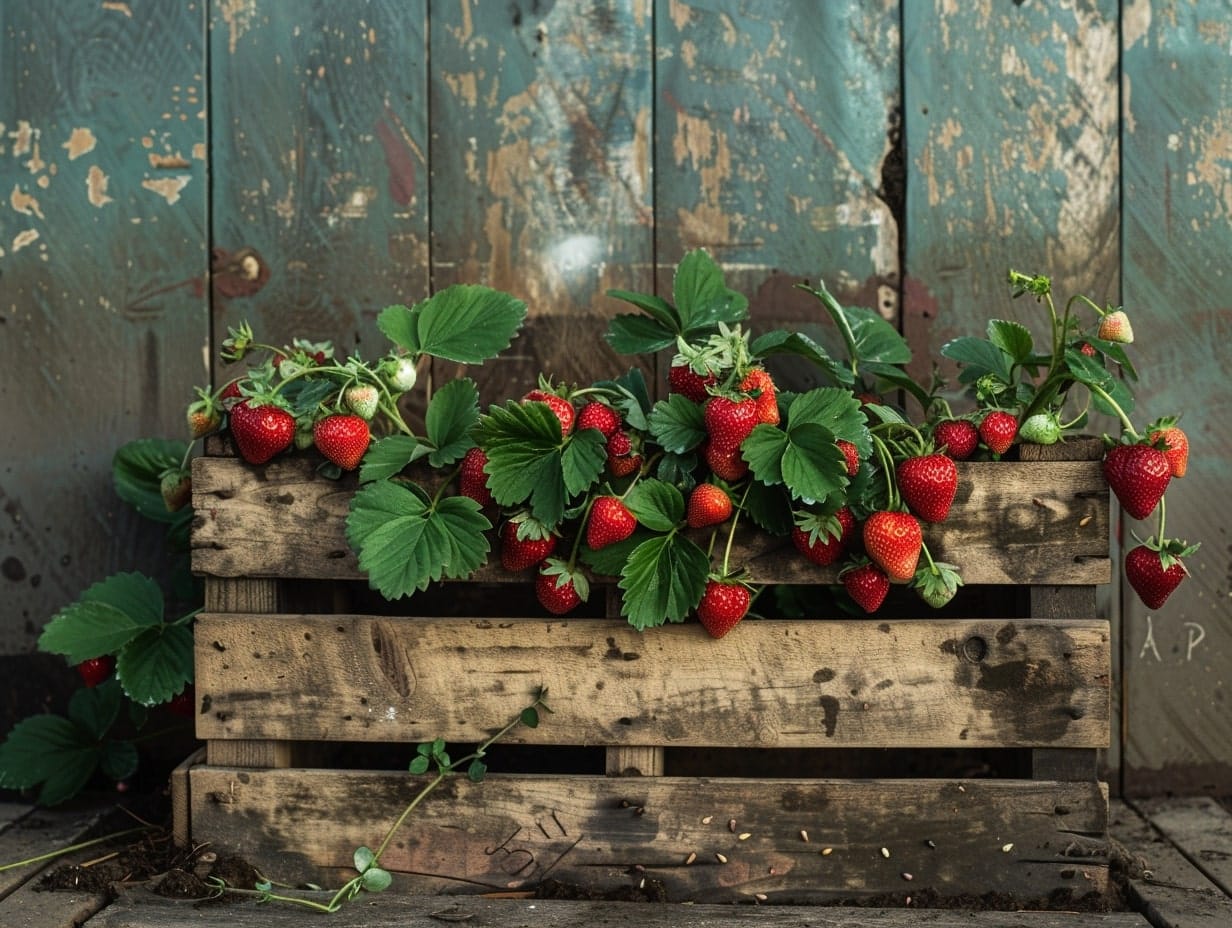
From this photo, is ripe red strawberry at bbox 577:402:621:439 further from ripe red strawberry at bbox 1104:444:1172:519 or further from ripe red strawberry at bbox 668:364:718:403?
ripe red strawberry at bbox 1104:444:1172:519

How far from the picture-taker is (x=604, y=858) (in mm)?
1390

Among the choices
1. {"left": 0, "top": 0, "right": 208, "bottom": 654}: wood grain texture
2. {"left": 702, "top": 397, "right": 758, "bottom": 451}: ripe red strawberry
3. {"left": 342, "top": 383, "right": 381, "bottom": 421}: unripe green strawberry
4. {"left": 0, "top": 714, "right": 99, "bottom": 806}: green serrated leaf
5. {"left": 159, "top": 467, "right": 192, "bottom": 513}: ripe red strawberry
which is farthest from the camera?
{"left": 0, "top": 0, "right": 208, "bottom": 654}: wood grain texture

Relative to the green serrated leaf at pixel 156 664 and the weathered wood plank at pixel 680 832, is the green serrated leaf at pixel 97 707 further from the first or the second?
the weathered wood plank at pixel 680 832

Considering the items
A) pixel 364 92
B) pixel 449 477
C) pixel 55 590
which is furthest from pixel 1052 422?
pixel 55 590

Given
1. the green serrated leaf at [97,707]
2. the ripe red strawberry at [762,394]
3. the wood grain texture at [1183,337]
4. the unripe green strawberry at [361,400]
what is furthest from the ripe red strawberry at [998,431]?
the green serrated leaf at [97,707]

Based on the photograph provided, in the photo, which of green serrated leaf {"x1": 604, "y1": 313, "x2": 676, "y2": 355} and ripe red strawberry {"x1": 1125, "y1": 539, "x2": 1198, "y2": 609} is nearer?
ripe red strawberry {"x1": 1125, "y1": 539, "x2": 1198, "y2": 609}

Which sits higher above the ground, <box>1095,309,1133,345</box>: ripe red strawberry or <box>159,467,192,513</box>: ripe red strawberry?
<box>1095,309,1133,345</box>: ripe red strawberry

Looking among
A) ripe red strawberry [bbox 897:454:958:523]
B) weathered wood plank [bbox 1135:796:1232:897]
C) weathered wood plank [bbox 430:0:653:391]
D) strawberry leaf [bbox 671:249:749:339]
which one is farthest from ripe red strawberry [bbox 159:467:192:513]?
weathered wood plank [bbox 1135:796:1232:897]

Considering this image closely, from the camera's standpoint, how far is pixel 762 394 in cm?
131

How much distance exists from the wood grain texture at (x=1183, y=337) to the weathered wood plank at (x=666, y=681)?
0.46 m

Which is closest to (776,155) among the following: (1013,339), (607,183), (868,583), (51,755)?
(607,183)

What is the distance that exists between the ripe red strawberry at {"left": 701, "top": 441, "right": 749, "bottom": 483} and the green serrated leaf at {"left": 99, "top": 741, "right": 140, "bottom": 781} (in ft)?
3.25

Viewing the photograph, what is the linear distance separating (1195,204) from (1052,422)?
0.60 metres

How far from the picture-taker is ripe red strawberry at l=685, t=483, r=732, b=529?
1293mm
